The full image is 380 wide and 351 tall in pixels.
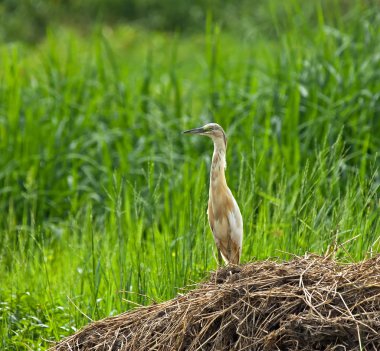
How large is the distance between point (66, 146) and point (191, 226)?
399 centimetres

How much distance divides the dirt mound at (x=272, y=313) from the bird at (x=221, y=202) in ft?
1.91

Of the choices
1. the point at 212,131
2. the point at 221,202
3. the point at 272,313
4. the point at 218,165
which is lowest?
the point at 272,313

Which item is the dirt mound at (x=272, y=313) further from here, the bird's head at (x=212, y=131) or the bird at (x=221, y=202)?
the bird's head at (x=212, y=131)

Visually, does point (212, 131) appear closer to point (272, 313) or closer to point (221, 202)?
point (221, 202)

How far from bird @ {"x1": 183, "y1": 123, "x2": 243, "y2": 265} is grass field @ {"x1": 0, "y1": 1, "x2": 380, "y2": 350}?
691 mm

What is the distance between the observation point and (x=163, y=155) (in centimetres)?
899

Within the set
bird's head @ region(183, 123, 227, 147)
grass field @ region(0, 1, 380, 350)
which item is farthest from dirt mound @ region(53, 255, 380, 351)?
Answer: grass field @ region(0, 1, 380, 350)

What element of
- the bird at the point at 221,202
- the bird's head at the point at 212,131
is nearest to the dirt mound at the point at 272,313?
the bird at the point at 221,202

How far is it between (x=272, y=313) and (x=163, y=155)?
5.10m

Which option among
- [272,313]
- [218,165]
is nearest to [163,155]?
[218,165]

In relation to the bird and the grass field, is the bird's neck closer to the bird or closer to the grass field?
the bird

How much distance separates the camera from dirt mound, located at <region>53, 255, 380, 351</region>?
12.6 ft

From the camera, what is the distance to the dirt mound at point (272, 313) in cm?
384

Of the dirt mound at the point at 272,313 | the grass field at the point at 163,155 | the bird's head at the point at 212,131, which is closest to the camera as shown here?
the dirt mound at the point at 272,313
